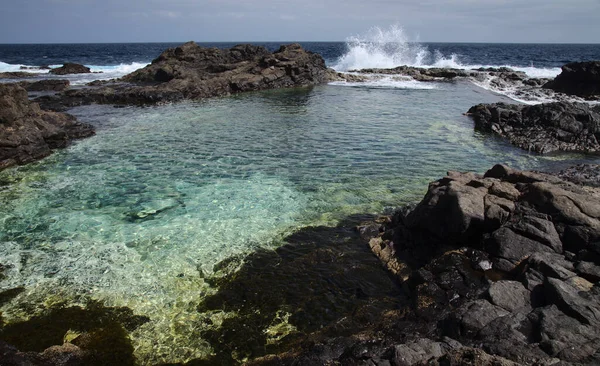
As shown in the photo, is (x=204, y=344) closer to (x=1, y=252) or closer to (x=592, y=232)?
(x=1, y=252)

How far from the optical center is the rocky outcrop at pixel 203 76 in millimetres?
39969

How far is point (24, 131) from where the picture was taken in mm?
21609

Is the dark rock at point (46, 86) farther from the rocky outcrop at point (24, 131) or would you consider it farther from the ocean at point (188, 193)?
the rocky outcrop at point (24, 131)

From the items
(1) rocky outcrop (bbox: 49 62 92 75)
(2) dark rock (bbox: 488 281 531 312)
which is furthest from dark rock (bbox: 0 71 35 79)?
(2) dark rock (bbox: 488 281 531 312)

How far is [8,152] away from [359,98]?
3285 centimetres

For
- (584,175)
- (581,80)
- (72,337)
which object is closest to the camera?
(72,337)

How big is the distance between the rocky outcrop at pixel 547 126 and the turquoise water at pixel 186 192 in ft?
5.38

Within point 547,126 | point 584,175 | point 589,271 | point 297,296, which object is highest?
point 547,126

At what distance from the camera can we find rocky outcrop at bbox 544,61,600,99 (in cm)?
4153

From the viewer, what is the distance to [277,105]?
39.2 metres

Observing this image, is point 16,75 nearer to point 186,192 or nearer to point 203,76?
point 203,76

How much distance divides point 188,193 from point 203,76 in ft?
118

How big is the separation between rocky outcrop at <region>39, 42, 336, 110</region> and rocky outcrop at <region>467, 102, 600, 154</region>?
29475 mm

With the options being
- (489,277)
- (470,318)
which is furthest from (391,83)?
(470,318)
